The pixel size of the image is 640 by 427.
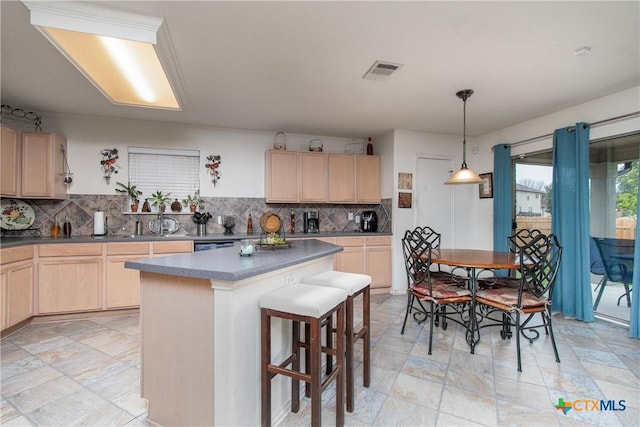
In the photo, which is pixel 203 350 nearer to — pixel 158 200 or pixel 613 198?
pixel 158 200

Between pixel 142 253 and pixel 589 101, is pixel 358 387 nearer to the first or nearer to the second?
pixel 142 253

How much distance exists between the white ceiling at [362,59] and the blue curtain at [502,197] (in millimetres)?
618

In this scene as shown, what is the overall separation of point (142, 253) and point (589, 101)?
5413 mm

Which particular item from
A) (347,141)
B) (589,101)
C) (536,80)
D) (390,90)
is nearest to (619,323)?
(589,101)

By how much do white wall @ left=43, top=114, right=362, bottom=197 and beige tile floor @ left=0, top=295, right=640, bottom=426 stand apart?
6.54ft

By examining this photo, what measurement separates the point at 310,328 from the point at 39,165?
3.94m

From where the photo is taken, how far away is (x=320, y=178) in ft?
14.9

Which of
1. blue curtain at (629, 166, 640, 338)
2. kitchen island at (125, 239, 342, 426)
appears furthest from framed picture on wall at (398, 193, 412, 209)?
kitchen island at (125, 239, 342, 426)

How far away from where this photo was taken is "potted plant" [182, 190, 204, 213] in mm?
4230

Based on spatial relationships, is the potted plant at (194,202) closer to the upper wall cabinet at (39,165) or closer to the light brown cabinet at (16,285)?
the upper wall cabinet at (39,165)

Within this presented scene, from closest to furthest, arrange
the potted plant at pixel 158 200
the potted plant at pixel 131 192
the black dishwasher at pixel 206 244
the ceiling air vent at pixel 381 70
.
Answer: the ceiling air vent at pixel 381 70, the black dishwasher at pixel 206 244, the potted plant at pixel 131 192, the potted plant at pixel 158 200

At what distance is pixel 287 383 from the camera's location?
1.84 meters

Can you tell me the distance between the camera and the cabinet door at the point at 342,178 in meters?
4.59

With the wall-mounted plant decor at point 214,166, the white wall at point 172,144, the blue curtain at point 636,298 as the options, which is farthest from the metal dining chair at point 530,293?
the wall-mounted plant decor at point 214,166
